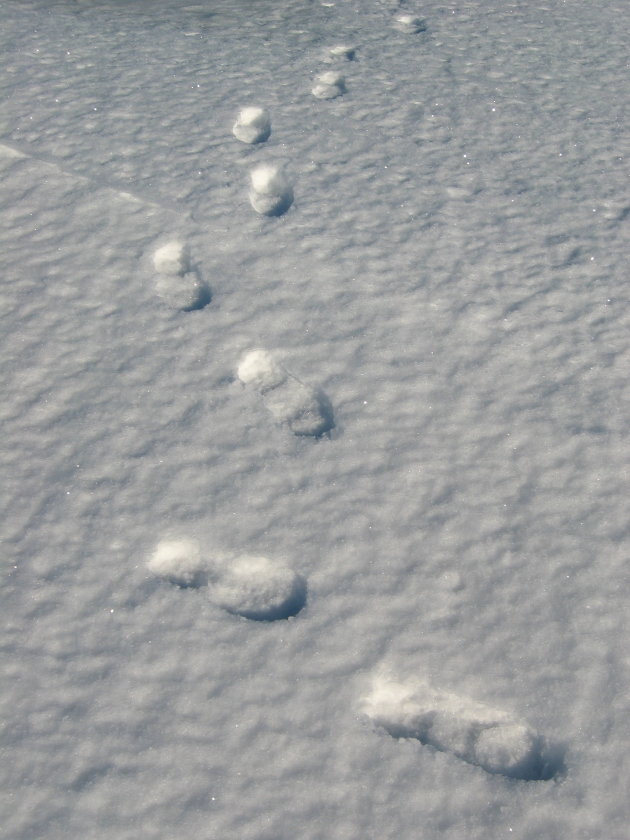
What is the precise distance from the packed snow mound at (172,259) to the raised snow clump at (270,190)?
15cm

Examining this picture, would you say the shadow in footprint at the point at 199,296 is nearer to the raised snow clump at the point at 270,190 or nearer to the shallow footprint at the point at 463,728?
the raised snow clump at the point at 270,190

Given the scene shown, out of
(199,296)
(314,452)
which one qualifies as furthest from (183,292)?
(314,452)

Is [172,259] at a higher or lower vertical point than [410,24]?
lower

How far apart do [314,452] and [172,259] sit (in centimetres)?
42

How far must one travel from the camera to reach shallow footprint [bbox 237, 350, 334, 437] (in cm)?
97

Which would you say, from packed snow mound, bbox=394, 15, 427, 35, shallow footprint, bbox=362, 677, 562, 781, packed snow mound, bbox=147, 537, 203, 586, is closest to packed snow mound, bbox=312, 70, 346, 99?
packed snow mound, bbox=394, 15, 427, 35

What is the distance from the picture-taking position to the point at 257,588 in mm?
835

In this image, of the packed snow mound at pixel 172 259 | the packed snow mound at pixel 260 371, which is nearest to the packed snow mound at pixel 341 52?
the packed snow mound at pixel 172 259

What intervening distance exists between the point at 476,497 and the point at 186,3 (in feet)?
4.76

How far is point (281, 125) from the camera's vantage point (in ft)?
4.51

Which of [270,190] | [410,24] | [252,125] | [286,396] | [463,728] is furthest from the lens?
[410,24]

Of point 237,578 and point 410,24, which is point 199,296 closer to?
point 237,578

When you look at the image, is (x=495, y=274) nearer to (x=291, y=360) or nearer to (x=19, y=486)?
(x=291, y=360)

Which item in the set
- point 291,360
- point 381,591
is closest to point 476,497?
point 381,591
